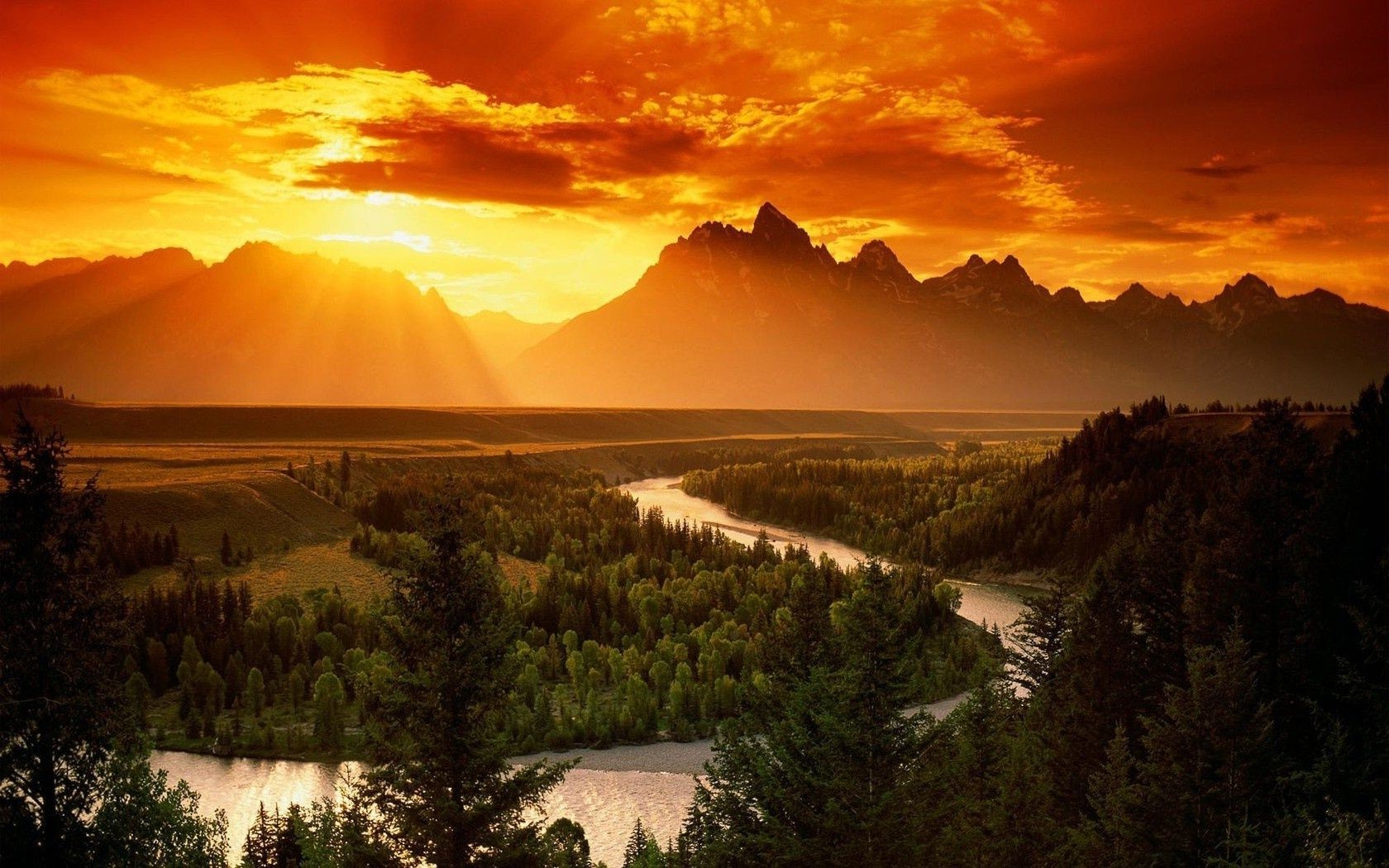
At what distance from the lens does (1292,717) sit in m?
32.5

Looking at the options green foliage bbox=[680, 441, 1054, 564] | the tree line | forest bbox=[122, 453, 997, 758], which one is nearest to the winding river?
forest bbox=[122, 453, 997, 758]

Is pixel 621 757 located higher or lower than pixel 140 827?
lower

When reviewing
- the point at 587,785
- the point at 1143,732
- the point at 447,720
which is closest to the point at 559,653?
the point at 587,785

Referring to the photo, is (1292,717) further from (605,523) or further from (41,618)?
(605,523)

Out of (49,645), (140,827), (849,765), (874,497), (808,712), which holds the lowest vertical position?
(140,827)

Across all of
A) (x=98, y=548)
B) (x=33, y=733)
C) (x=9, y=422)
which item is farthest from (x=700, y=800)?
(x=9, y=422)

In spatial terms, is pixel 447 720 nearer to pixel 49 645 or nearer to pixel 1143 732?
pixel 49 645

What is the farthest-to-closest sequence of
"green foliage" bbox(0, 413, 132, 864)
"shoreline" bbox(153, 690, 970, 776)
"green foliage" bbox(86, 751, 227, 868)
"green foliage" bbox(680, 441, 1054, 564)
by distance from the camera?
1. "green foliage" bbox(680, 441, 1054, 564)
2. "shoreline" bbox(153, 690, 970, 776)
3. "green foliage" bbox(86, 751, 227, 868)
4. "green foliage" bbox(0, 413, 132, 864)

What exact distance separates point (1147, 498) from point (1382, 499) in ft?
283

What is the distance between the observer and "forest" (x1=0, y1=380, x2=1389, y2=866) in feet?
74.4

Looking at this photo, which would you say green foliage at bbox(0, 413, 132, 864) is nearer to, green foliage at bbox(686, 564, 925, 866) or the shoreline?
green foliage at bbox(686, 564, 925, 866)

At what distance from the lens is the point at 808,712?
940 inches

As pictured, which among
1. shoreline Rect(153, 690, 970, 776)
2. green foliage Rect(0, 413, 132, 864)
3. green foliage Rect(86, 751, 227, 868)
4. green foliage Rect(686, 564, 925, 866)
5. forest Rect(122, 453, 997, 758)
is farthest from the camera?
forest Rect(122, 453, 997, 758)

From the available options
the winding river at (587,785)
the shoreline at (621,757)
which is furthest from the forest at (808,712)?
the winding river at (587,785)
